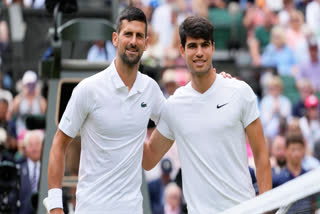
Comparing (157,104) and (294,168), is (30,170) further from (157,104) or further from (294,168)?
(157,104)

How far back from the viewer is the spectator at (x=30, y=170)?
8.24 m

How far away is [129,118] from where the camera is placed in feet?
15.1

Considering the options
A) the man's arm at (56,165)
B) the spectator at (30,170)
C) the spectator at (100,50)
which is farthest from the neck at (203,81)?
the spectator at (100,50)

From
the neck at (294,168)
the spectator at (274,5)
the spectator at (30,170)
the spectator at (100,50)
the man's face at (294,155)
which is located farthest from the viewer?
the spectator at (274,5)

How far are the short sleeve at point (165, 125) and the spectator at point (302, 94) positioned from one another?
6.81 m

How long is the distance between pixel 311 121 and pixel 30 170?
4466 mm

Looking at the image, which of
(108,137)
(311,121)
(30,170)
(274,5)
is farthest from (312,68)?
(108,137)

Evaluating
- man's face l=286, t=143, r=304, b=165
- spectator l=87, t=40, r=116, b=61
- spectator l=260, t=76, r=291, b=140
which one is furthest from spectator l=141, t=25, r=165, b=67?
man's face l=286, t=143, r=304, b=165

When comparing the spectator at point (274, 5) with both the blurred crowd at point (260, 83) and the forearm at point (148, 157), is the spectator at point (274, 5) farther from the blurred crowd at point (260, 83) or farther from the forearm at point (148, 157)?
the forearm at point (148, 157)

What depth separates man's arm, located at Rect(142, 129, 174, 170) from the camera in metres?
4.94

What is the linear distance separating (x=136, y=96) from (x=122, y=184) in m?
0.57

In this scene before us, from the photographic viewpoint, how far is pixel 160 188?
904 cm

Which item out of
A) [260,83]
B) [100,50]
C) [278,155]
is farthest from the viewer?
[260,83]

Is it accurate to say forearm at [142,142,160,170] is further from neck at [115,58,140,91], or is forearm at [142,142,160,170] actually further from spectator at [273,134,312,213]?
spectator at [273,134,312,213]
